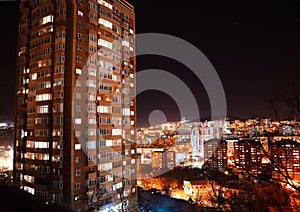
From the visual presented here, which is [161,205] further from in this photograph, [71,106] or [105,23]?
[105,23]

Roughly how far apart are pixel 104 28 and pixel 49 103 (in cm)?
840

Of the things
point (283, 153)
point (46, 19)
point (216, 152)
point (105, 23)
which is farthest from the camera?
point (216, 152)

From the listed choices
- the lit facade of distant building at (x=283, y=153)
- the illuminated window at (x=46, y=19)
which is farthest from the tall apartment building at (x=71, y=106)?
the lit facade of distant building at (x=283, y=153)

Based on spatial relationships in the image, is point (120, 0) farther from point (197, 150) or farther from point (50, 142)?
point (197, 150)

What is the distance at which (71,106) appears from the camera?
53.0 ft

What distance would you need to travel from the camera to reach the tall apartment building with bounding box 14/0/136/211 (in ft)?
53.0

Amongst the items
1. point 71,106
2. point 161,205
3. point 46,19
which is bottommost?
point 161,205

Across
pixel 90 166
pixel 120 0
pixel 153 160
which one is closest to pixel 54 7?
pixel 120 0

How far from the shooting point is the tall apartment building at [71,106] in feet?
53.0

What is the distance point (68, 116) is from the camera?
16.2 meters

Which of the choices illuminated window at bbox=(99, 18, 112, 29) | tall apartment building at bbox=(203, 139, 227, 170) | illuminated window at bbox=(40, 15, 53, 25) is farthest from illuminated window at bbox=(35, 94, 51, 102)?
tall apartment building at bbox=(203, 139, 227, 170)

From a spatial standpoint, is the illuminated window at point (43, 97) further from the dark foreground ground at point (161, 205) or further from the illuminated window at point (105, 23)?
the dark foreground ground at point (161, 205)

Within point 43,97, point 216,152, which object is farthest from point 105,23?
point 216,152

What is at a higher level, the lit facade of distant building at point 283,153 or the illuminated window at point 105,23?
the illuminated window at point 105,23
